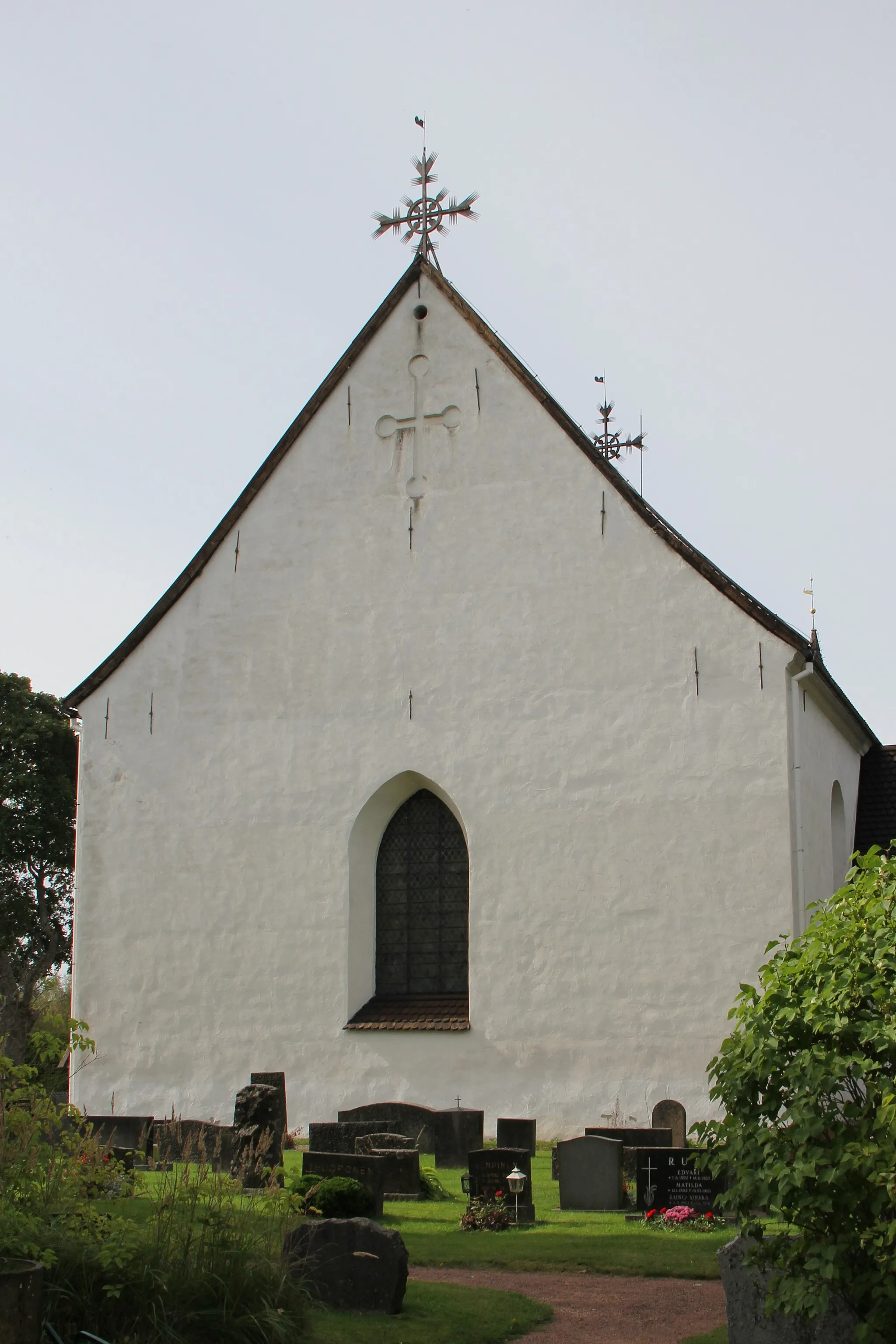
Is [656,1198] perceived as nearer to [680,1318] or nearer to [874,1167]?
[680,1318]

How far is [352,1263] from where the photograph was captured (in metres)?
8.09

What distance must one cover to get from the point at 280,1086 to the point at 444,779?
431cm

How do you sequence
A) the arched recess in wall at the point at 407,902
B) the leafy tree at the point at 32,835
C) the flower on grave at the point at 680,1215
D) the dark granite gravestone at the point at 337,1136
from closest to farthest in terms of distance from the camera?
the flower on grave at the point at 680,1215, the dark granite gravestone at the point at 337,1136, the arched recess in wall at the point at 407,902, the leafy tree at the point at 32,835

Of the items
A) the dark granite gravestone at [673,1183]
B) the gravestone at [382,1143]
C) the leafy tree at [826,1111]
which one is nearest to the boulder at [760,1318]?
the leafy tree at [826,1111]

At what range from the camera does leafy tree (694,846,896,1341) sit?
5.98 m

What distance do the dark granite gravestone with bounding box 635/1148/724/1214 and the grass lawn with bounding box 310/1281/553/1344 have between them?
2.93m

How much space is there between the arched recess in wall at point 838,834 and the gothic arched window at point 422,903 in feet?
16.5

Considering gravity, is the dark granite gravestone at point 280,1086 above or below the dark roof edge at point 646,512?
below

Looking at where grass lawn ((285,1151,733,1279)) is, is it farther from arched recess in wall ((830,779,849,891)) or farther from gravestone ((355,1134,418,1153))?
arched recess in wall ((830,779,849,891))

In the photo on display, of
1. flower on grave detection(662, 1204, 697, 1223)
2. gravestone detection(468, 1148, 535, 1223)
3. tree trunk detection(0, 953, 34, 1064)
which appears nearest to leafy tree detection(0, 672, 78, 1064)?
tree trunk detection(0, 953, 34, 1064)

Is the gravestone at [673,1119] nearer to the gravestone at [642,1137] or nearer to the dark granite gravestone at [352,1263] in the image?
the gravestone at [642,1137]

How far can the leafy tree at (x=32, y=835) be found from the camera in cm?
3231

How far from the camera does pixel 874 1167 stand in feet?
19.4

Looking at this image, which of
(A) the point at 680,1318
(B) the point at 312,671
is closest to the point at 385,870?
(B) the point at 312,671
